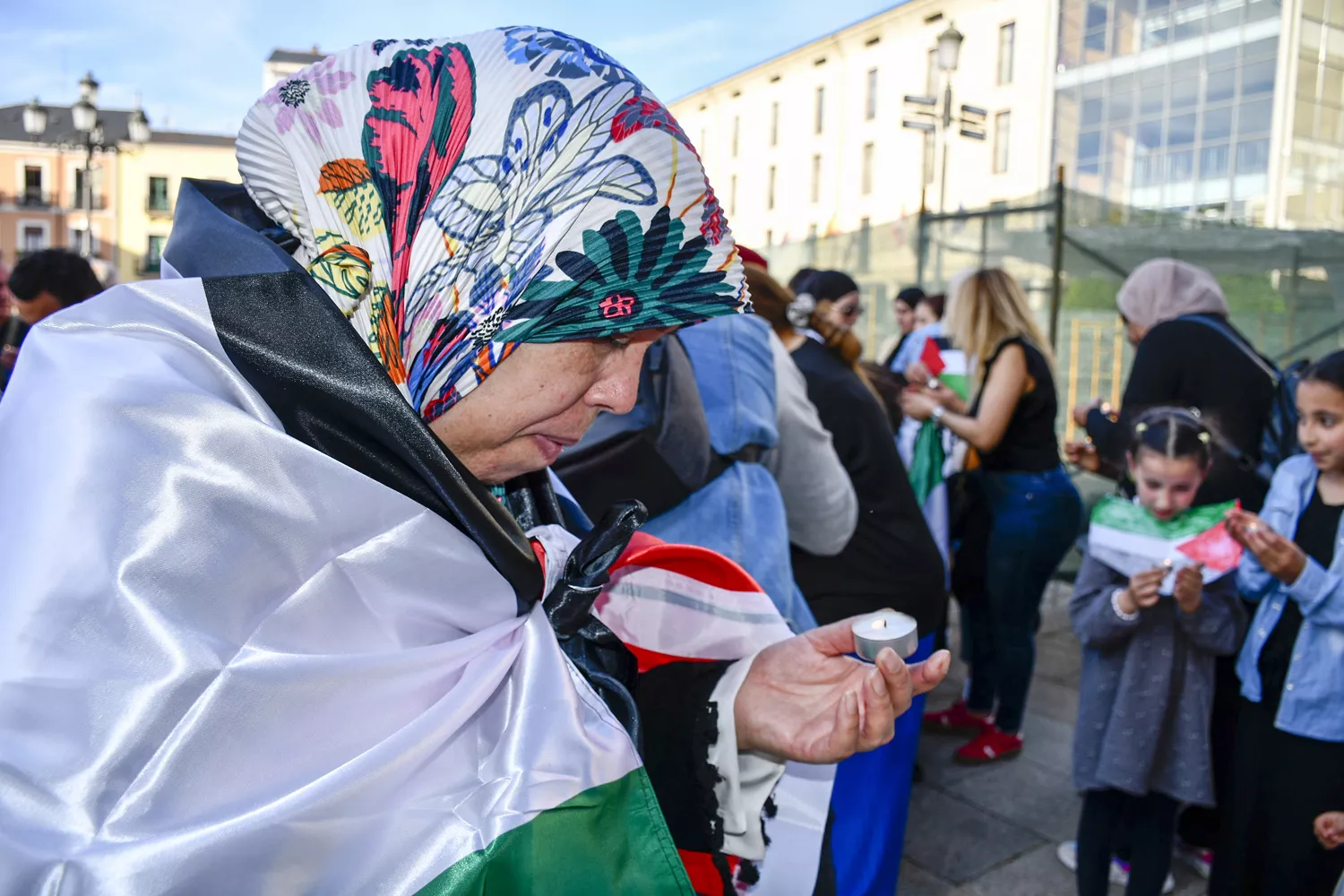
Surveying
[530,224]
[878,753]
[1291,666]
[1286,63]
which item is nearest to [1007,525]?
[1291,666]

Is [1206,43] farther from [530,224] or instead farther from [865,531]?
[530,224]

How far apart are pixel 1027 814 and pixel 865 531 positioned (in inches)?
61.0

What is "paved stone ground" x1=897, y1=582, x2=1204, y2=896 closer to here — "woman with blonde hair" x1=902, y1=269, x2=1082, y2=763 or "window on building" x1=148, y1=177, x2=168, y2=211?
"woman with blonde hair" x1=902, y1=269, x2=1082, y2=763

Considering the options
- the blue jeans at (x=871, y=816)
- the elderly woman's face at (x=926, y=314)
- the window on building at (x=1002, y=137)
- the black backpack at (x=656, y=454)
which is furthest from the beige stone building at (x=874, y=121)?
the black backpack at (x=656, y=454)

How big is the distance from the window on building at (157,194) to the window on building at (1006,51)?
1484 inches

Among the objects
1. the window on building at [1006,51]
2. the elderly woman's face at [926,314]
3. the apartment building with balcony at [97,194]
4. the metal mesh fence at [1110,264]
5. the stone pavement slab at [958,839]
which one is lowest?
the stone pavement slab at [958,839]

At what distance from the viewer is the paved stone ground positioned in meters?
3.37

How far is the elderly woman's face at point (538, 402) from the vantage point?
1.10m

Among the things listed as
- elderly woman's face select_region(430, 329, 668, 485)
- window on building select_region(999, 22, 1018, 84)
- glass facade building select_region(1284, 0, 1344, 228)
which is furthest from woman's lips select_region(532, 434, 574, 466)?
window on building select_region(999, 22, 1018, 84)

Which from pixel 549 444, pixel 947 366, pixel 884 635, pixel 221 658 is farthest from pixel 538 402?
pixel 947 366

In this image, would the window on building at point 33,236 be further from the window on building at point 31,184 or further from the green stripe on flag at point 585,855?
the green stripe on flag at point 585,855

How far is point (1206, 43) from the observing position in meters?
20.5

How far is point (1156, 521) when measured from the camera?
2926mm

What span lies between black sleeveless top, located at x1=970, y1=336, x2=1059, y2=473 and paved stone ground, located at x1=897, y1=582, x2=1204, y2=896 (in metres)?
1.20
